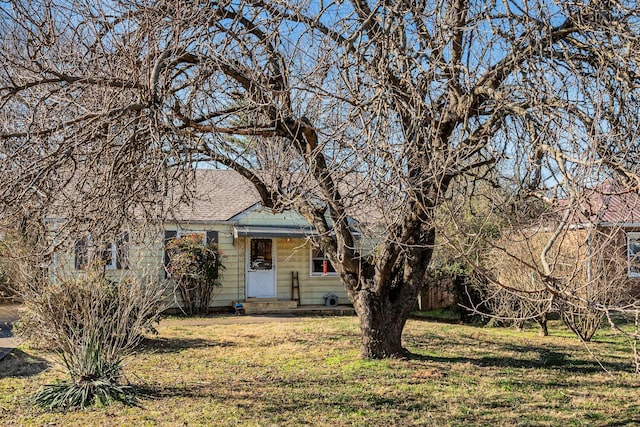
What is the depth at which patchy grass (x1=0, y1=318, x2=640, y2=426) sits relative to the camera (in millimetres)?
6859

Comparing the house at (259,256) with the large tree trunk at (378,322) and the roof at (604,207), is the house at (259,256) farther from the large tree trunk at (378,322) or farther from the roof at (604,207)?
the roof at (604,207)

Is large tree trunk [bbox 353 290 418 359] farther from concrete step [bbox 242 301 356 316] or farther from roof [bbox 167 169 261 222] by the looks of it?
roof [bbox 167 169 261 222]

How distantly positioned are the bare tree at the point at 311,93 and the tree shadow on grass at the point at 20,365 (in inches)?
169

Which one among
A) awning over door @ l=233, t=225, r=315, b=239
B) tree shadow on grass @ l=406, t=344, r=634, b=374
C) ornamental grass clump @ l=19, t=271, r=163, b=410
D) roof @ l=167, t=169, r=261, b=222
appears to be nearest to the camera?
ornamental grass clump @ l=19, t=271, r=163, b=410

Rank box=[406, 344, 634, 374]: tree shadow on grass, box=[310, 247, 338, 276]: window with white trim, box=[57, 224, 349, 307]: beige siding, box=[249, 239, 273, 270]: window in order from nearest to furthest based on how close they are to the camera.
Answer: box=[406, 344, 634, 374]: tree shadow on grass → box=[57, 224, 349, 307]: beige siding → box=[249, 239, 273, 270]: window → box=[310, 247, 338, 276]: window with white trim

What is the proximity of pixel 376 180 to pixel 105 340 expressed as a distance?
4528mm

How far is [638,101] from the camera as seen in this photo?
6.39 meters

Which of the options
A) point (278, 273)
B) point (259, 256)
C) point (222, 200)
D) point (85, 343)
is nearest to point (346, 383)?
point (85, 343)

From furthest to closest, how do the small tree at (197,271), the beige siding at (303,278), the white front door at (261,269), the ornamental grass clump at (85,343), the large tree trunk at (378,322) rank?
the beige siding at (303,278) < the white front door at (261,269) < the small tree at (197,271) < the large tree trunk at (378,322) < the ornamental grass clump at (85,343)

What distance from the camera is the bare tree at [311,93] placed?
17.7ft

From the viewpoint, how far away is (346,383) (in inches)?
330

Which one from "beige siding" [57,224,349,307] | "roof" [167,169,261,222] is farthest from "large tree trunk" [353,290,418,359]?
"roof" [167,169,261,222]

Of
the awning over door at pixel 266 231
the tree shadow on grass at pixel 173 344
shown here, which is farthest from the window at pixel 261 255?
the tree shadow on grass at pixel 173 344

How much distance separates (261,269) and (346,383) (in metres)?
11.2
